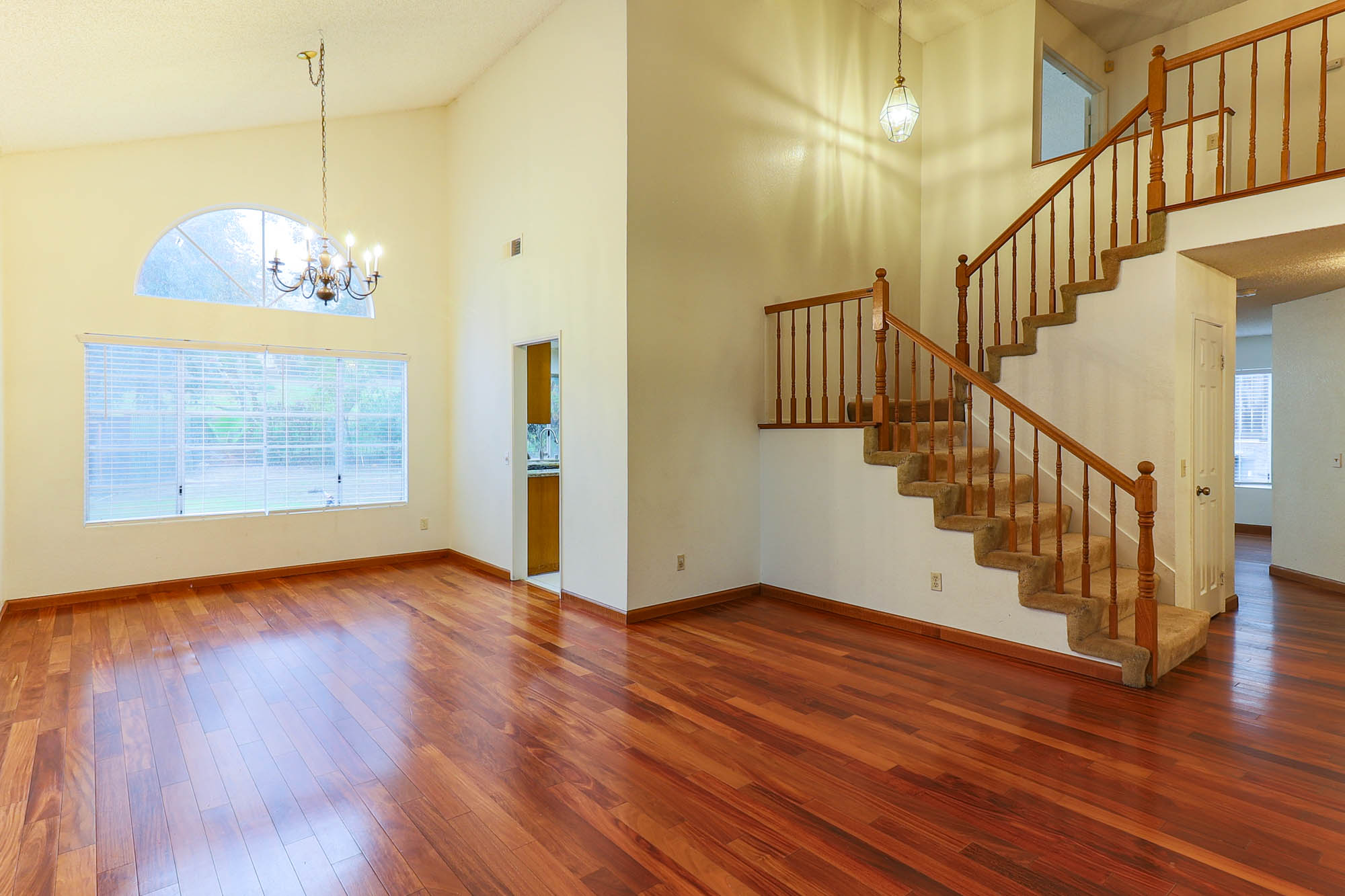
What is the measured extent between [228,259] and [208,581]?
2755 mm

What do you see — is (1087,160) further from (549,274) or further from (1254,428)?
(1254,428)

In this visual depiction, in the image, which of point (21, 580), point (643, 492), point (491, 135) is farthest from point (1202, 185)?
point (21, 580)

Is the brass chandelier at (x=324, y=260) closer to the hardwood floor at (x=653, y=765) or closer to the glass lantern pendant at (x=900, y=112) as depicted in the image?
the hardwood floor at (x=653, y=765)

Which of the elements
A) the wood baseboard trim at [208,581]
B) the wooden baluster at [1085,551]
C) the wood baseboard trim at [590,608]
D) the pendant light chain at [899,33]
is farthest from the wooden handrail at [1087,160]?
the wood baseboard trim at [208,581]

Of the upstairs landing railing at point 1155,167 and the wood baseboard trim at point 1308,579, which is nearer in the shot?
the upstairs landing railing at point 1155,167

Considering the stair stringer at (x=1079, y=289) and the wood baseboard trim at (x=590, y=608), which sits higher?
the stair stringer at (x=1079, y=289)

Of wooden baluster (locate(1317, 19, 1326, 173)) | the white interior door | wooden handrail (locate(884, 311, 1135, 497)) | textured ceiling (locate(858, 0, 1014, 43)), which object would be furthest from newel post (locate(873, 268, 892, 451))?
textured ceiling (locate(858, 0, 1014, 43))

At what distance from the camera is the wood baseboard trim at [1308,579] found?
18.9 feet

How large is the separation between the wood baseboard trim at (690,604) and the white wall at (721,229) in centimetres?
6

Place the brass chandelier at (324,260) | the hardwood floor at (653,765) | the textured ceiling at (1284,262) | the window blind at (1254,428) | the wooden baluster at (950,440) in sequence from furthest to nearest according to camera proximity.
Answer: the window blind at (1254,428), the brass chandelier at (324,260), the wooden baluster at (950,440), the textured ceiling at (1284,262), the hardwood floor at (653,765)

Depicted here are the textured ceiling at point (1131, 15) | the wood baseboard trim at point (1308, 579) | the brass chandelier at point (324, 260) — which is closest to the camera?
the brass chandelier at point (324, 260)

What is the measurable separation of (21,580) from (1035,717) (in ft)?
22.1

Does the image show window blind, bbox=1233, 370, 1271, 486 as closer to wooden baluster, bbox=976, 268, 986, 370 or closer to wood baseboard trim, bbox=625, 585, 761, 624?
wooden baluster, bbox=976, 268, 986, 370

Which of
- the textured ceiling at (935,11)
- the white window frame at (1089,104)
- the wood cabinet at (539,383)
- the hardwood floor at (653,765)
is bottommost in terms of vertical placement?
the hardwood floor at (653,765)
